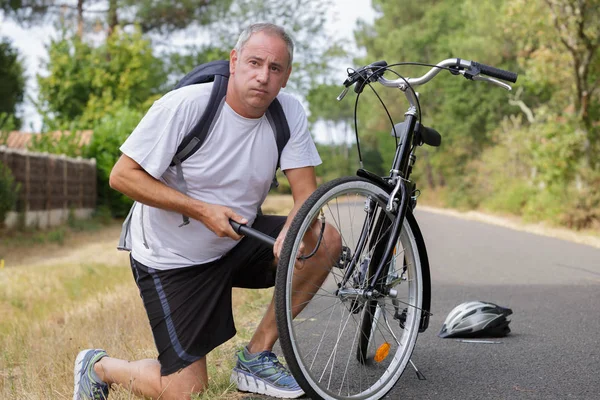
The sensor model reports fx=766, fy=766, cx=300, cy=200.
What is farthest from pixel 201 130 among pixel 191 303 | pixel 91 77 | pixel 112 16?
pixel 112 16

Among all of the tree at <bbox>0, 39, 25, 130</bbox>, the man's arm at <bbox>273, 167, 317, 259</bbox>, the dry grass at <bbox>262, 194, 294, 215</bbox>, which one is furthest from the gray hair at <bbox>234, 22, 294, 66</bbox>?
the tree at <bbox>0, 39, 25, 130</bbox>

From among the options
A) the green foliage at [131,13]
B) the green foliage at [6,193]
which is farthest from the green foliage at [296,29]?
the green foliage at [6,193]

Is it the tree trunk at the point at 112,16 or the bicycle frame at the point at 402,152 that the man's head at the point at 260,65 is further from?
the tree trunk at the point at 112,16

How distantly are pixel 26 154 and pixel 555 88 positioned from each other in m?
12.5

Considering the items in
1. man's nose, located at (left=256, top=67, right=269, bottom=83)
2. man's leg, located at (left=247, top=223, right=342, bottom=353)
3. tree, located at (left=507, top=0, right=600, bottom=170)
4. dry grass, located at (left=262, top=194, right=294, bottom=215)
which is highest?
tree, located at (left=507, top=0, right=600, bottom=170)

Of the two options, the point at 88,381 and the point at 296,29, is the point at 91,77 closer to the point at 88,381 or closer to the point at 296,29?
the point at 296,29

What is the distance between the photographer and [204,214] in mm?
3303

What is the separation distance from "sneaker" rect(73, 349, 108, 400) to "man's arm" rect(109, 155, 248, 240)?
2.90ft

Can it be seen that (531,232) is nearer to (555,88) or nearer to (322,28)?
(555,88)

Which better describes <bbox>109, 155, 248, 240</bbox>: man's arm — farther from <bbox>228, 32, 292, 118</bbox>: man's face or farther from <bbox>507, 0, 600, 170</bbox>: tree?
<bbox>507, 0, 600, 170</bbox>: tree

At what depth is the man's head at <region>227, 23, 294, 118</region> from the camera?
11.1 feet

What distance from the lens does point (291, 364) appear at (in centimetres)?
290

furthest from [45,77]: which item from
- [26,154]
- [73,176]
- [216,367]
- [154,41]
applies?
[216,367]

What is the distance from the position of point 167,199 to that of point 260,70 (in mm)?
698
